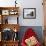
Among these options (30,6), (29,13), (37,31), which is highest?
(30,6)

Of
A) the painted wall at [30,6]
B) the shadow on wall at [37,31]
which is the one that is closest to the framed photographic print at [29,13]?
the painted wall at [30,6]

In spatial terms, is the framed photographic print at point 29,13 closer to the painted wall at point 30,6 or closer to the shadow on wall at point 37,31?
the painted wall at point 30,6

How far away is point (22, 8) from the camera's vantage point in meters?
5.80

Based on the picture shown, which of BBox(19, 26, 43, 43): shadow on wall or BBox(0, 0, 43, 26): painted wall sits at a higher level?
BBox(0, 0, 43, 26): painted wall

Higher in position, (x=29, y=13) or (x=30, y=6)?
(x=30, y=6)

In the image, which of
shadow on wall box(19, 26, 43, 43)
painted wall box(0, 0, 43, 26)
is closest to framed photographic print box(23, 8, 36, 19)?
painted wall box(0, 0, 43, 26)

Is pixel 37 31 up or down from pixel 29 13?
down

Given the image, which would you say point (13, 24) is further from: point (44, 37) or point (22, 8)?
point (44, 37)

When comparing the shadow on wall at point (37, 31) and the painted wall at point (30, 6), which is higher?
the painted wall at point (30, 6)

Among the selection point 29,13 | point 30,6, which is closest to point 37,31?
point 29,13

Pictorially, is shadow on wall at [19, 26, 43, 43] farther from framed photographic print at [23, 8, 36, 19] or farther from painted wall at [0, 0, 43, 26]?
framed photographic print at [23, 8, 36, 19]

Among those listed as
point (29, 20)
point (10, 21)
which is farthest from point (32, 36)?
point (10, 21)

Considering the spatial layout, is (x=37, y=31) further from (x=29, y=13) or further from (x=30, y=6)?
(x=30, y=6)

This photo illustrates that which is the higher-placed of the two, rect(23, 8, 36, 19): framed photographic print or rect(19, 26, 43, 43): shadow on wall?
rect(23, 8, 36, 19): framed photographic print
